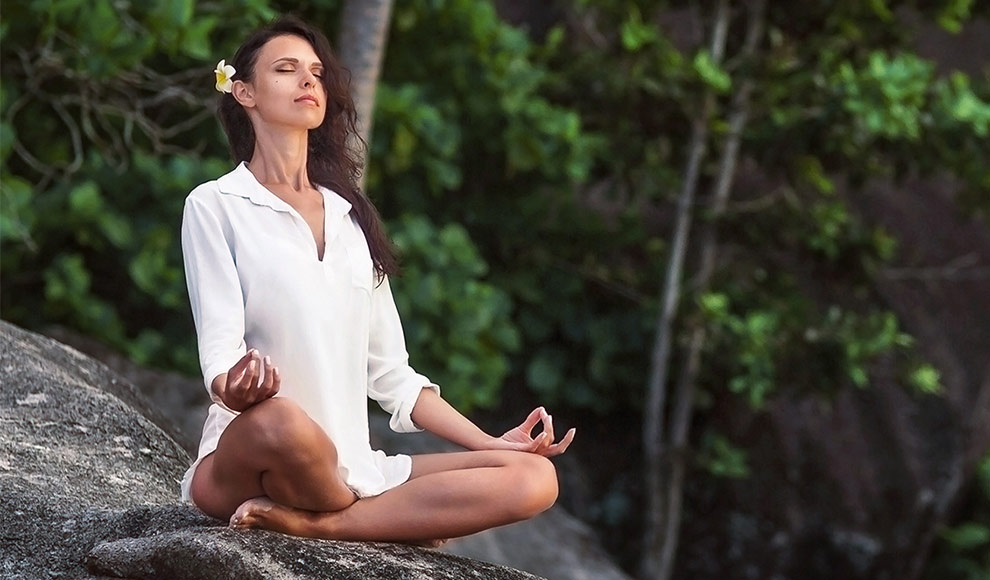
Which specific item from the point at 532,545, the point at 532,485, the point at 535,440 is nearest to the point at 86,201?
the point at 532,545

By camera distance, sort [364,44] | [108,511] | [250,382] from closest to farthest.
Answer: [250,382] < [108,511] < [364,44]

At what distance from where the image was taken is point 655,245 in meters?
6.35

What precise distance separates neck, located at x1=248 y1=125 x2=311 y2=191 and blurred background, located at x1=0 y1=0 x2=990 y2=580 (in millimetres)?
2412

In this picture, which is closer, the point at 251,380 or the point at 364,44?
the point at 251,380

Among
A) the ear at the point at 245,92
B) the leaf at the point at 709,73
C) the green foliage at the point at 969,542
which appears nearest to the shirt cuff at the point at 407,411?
the ear at the point at 245,92

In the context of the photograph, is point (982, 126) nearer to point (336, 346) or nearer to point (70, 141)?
point (70, 141)

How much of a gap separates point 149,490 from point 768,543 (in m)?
3.92

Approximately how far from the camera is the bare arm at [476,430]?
2.39 metres

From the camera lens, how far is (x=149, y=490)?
275cm

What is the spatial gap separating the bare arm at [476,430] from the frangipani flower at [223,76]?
603mm

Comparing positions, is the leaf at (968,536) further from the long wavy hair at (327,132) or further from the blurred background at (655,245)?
the long wavy hair at (327,132)

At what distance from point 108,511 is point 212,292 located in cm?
49

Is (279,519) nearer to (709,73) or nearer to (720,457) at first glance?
(709,73)

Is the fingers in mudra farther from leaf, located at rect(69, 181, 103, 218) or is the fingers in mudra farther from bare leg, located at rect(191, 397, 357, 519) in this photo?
leaf, located at rect(69, 181, 103, 218)
